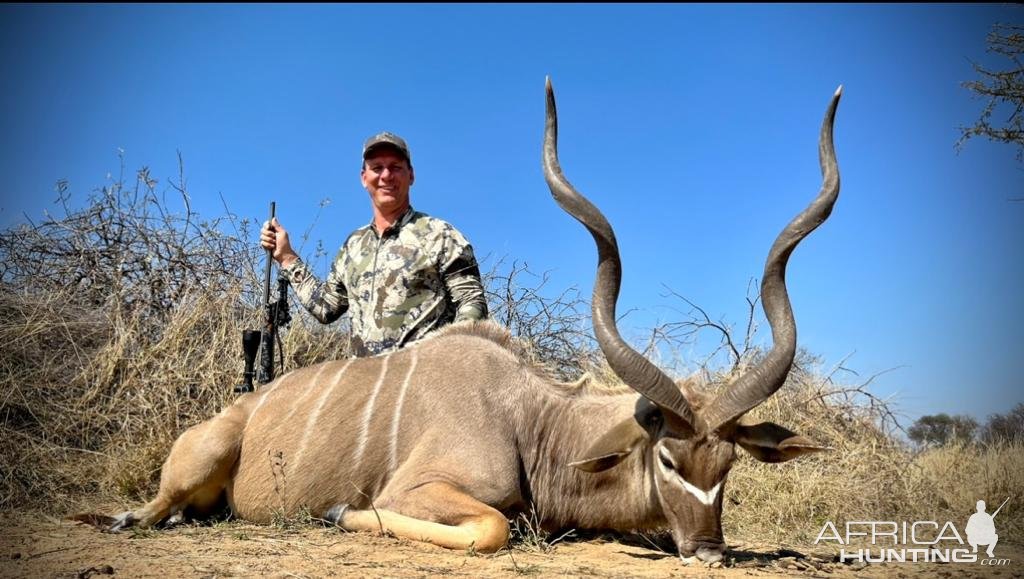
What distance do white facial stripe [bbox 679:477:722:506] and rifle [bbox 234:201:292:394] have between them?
2.86m

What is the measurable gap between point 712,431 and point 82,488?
3983 millimetres

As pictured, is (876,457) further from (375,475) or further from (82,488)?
(82,488)

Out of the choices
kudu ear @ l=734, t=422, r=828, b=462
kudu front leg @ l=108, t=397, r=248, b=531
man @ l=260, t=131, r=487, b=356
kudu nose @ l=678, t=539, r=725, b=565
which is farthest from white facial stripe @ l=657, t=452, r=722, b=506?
kudu front leg @ l=108, t=397, r=248, b=531

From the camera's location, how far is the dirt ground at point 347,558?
292 cm

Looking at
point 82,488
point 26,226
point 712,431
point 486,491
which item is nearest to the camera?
point 712,431

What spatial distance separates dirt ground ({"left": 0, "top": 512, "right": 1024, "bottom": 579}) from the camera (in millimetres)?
2918

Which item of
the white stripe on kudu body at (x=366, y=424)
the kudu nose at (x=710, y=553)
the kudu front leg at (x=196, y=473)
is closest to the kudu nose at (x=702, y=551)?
the kudu nose at (x=710, y=553)

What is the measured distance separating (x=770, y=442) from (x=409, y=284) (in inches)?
94.5

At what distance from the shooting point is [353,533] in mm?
3594

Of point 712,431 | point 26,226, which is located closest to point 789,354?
point 712,431

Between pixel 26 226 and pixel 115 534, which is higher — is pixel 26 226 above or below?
above

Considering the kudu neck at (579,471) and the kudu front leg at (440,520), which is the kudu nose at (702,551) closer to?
the kudu neck at (579,471)

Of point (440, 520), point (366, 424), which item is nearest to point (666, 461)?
point (440, 520)

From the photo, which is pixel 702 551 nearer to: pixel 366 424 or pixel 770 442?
pixel 770 442
